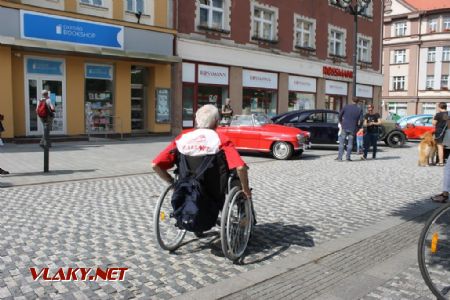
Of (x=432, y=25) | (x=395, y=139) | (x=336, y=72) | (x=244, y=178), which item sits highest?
(x=432, y=25)

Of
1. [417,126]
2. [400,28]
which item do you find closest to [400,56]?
[400,28]

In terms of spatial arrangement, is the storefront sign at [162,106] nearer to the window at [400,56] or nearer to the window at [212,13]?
the window at [212,13]

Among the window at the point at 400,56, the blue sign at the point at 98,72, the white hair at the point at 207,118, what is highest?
the window at the point at 400,56

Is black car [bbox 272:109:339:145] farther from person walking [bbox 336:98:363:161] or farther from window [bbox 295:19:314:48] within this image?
window [bbox 295:19:314:48]

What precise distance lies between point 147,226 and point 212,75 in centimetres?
1744

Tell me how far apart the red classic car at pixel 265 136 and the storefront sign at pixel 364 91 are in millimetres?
21519

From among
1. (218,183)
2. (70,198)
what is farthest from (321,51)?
(218,183)

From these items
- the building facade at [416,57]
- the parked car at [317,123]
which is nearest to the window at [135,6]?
the parked car at [317,123]

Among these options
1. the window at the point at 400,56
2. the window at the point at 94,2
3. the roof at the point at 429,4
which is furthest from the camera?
the roof at the point at 429,4

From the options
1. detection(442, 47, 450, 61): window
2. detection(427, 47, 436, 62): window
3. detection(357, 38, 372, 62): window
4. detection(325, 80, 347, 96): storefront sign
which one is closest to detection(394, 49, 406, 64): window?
detection(427, 47, 436, 62): window

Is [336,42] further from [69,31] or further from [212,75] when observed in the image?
[69,31]

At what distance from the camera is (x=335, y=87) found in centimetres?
3080

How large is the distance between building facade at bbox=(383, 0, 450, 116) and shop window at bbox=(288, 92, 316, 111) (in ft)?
106

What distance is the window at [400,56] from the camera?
5834 centimetres
